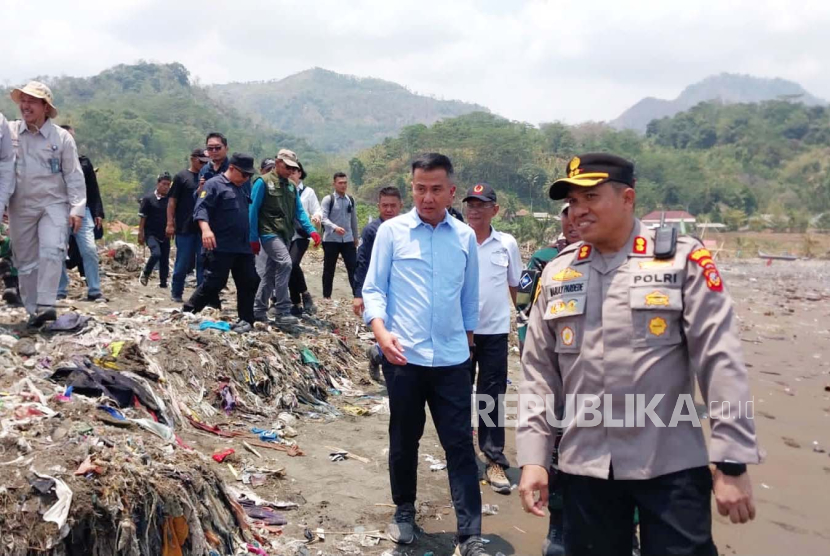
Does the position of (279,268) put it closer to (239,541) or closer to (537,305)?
(239,541)

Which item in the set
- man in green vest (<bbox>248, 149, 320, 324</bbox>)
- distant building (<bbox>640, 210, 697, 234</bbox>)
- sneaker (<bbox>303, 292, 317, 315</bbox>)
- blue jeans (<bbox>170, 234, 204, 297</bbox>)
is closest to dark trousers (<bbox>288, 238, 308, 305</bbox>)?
sneaker (<bbox>303, 292, 317, 315</bbox>)

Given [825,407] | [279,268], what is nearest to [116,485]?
[279,268]

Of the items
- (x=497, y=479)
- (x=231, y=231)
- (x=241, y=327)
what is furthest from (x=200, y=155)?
(x=497, y=479)

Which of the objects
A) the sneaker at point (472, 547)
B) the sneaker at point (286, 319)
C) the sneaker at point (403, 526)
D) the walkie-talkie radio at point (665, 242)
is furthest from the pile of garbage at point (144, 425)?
the walkie-talkie radio at point (665, 242)

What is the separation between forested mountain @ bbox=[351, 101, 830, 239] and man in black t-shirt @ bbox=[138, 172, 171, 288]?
2639 cm

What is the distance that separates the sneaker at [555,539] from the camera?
12.0 ft

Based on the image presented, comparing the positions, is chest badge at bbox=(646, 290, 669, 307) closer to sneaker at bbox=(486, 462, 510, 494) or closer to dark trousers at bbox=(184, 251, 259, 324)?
sneaker at bbox=(486, 462, 510, 494)

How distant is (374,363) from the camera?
7195 mm

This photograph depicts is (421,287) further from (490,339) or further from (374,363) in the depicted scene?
(374,363)

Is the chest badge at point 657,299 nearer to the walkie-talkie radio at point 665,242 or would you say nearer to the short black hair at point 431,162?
the walkie-talkie radio at point 665,242

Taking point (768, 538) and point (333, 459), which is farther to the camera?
point (333, 459)

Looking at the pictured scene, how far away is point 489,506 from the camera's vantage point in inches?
181

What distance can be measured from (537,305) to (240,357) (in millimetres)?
4126

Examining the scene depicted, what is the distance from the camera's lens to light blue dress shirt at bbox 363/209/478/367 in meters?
3.65
